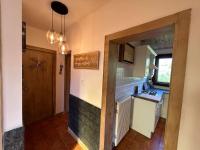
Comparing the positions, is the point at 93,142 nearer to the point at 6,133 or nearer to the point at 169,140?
the point at 169,140

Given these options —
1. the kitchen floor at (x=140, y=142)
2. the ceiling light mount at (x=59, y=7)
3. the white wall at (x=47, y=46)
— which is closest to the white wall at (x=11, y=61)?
the ceiling light mount at (x=59, y=7)

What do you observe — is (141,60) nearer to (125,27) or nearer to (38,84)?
(125,27)

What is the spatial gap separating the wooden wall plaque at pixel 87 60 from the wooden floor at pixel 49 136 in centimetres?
146

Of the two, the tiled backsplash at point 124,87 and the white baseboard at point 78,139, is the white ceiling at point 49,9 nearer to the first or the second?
the tiled backsplash at point 124,87

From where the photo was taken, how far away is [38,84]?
2807 millimetres

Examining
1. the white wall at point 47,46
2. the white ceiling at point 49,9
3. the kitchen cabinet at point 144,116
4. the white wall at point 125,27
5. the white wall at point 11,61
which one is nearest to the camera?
the white wall at point 11,61

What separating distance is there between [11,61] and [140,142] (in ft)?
8.13

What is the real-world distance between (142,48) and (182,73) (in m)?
1.92

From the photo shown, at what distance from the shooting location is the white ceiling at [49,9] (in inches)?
60.0

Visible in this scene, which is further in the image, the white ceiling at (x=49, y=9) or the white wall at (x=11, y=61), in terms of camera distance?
the white ceiling at (x=49, y=9)

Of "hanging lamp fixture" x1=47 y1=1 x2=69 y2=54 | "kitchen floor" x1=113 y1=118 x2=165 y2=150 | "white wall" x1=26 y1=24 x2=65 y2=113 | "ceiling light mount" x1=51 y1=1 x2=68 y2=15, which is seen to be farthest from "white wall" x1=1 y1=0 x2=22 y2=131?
"white wall" x1=26 y1=24 x2=65 y2=113

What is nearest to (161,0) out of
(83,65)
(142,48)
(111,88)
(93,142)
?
(111,88)

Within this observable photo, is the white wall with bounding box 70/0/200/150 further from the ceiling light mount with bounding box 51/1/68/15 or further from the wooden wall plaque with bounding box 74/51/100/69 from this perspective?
the ceiling light mount with bounding box 51/1/68/15

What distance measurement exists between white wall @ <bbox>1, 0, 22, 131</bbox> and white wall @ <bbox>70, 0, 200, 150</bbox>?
1.03m
